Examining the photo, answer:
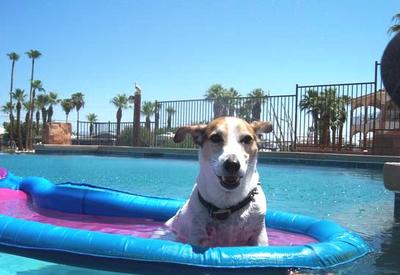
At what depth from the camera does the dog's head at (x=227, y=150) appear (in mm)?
3266

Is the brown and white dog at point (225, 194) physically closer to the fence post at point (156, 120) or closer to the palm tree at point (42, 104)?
the fence post at point (156, 120)

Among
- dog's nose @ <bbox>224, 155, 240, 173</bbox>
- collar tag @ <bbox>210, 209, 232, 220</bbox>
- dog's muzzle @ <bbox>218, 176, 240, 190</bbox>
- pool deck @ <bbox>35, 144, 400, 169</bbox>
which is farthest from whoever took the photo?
pool deck @ <bbox>35, 144, 400, 169</bbox>

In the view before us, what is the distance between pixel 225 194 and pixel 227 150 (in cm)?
40

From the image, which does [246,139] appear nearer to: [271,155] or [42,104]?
[271,155]

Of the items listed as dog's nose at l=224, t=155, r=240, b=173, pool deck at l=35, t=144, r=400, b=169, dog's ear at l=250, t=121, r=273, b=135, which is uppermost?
dog's ear at l=250, t=121, r=273, b=135

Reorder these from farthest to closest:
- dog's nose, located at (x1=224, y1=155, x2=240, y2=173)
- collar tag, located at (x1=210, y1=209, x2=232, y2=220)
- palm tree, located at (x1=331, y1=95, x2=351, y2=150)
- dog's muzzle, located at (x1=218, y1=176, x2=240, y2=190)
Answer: palm tree, located at (x1=331, y1=95, x2=351, y2=150)
collar tag, located at (x1=210, y1=209, x2=232, y2=220)
dog's muzzle, located at (x1=218, y1=176, x2=240, y2=190)
dog's nose, located at (x1=224, y1=155, x2=240, y2=173)

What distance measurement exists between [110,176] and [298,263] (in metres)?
10.5

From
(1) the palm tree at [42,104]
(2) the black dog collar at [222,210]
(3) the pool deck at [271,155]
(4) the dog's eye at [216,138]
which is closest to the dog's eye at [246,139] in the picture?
(4) the dog's eye at [216,138]

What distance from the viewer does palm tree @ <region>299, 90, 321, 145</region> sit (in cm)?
2313

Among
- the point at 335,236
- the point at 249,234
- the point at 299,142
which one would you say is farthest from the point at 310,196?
the point at 299,142

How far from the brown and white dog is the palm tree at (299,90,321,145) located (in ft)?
64.8

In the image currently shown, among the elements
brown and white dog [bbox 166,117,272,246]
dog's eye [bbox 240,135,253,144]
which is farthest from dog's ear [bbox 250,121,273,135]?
dog's eye [bbox 240,135,253,144]

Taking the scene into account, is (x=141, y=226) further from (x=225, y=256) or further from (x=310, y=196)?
(x=310, y=196)

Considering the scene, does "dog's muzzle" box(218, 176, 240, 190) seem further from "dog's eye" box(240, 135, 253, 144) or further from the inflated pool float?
the inflated pool float
